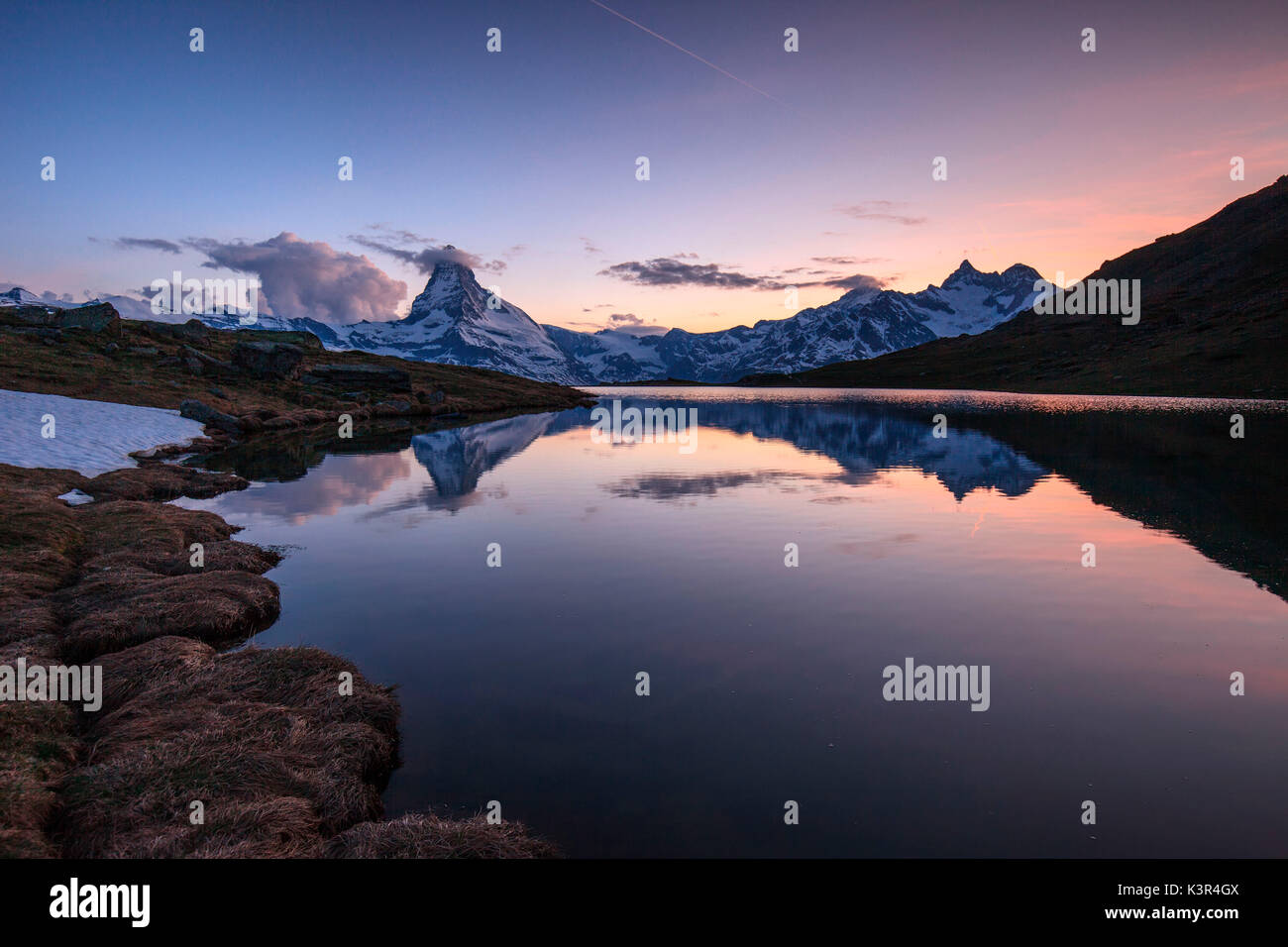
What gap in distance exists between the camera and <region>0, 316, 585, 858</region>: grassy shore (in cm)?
757

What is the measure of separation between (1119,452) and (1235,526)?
2958 centimetres

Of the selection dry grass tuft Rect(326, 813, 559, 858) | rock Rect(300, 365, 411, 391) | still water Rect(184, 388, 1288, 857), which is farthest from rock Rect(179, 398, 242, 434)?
dry grass tuft Rect(326, 813, 559, 858)

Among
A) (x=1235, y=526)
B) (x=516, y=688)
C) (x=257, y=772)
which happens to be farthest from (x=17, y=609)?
(x=1235, y=526)

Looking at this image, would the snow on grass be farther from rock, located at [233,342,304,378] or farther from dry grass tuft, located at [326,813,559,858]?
dry grass tuft, located at [326,813,559,858]

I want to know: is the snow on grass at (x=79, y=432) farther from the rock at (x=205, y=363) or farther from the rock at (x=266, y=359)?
the rock at (x=266, y=359)

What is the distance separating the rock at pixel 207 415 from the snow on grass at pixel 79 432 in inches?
155

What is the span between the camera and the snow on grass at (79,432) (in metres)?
35.9

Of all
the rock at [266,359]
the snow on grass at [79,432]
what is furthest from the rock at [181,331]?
the snow on grass at [79,432]

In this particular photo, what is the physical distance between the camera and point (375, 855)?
23.7ft

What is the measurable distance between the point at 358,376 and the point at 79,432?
6709cm

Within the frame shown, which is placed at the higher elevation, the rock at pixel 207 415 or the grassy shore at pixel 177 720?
the rock at pixel 207 415

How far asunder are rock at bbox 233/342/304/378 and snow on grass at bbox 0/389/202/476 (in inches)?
1469

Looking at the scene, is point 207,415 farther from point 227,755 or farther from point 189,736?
point 227,755
